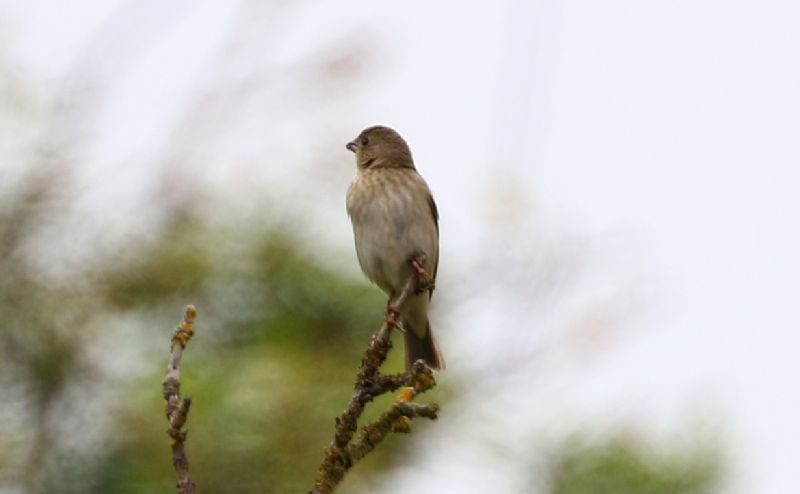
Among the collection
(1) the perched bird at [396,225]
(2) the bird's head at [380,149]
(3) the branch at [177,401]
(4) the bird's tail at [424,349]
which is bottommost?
(3) the branch at [177,401]

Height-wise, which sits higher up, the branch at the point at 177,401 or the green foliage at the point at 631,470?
the green foliage at the point at 631,470

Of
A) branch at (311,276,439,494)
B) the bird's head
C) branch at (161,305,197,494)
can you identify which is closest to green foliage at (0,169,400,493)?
the bird's head

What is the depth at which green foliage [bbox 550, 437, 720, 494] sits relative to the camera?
5133 mm

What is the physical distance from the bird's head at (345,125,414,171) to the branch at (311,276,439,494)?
2.52 m

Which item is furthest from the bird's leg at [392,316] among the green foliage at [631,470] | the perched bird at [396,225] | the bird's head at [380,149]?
the bird's head at [380,149]

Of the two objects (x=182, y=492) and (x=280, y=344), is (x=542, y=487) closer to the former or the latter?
(x=280, y=344)

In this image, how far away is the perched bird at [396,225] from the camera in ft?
17.5

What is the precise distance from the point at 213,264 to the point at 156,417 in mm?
778

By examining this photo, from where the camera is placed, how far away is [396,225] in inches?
213

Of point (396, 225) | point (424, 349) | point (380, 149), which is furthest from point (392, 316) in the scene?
point (380, 149)

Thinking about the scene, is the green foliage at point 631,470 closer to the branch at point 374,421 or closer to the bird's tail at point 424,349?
the bird's tail at point 424,349

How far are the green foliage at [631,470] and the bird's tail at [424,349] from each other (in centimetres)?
57

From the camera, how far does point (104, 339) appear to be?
5152 millimetres

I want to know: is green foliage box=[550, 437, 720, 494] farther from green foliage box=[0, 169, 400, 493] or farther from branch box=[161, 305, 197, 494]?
branch box=[161, 305, 197, 494]
